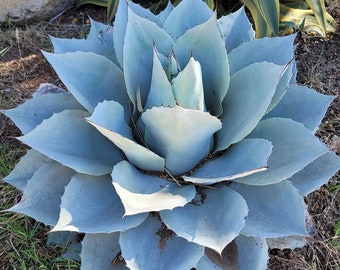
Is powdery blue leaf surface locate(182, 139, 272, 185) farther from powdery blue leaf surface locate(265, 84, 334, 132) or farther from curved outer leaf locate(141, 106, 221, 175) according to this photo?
powdery blue leaf surface locate(265, 84, 334, 132)

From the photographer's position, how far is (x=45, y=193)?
1.19m

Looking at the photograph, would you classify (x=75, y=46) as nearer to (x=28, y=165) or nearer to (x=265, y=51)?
(x=28, y=165)

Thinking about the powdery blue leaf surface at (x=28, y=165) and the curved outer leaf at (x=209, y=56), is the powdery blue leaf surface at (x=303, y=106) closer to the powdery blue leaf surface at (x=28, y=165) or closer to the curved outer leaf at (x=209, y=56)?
the curved outer leaf at (x=209, y=56)

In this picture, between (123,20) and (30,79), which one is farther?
(30,79)

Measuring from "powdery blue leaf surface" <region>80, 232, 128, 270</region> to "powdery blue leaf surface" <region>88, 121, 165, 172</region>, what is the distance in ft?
0.65

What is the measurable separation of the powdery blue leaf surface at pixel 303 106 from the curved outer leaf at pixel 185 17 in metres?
0.28

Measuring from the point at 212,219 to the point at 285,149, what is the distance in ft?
0.76

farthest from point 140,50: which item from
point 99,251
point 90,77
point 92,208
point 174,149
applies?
point 99,251

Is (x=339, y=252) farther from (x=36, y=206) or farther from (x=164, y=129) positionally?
(x=36, y=206)

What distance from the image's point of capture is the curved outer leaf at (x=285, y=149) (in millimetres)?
1087

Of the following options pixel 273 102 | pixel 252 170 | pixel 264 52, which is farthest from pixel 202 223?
pixel 264 52

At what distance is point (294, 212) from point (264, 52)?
384 mm

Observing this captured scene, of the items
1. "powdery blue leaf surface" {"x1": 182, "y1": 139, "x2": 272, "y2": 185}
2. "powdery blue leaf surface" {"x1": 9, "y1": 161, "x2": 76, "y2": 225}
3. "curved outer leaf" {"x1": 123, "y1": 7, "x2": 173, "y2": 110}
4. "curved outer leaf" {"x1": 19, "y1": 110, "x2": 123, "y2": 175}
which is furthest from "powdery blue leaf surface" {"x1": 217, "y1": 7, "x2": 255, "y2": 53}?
"powdery blue leaf surface" {"x1": 9, "y1": 161, "x2": 76, "y2": 225}

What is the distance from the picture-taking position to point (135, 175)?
44.6 inches
